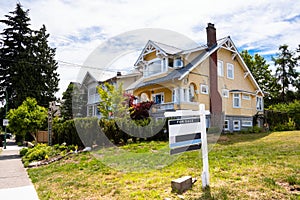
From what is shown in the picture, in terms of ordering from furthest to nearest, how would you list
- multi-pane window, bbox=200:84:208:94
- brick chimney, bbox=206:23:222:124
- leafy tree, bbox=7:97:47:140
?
1. brick chimney, bbox=206:23:222:124
2. multi-pane window, bbox=200:84:208:94
3. leafy tree, bbox=7:97:47:140

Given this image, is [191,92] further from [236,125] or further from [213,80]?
[236,125]

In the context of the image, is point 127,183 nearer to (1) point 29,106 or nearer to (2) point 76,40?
(2) point 76,40

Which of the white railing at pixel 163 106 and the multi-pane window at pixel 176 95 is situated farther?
the multi-pane window at pixel 176 95

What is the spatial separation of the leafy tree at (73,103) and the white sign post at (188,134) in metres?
26.6

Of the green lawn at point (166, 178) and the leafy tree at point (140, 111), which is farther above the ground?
the leafy tree at point (140, 111)

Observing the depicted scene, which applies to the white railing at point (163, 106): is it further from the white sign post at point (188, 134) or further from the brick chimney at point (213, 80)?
the white sign post at point (188, 134)

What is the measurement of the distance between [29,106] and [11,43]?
16592 mm

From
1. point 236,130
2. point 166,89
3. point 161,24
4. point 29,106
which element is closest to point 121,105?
point 166,89

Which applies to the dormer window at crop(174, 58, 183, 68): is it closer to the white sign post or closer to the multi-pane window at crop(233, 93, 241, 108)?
the multi-pane window at crop(233, 93, 241, 108)

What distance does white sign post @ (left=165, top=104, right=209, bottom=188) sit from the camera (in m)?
4.97

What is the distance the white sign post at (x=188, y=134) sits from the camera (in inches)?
196

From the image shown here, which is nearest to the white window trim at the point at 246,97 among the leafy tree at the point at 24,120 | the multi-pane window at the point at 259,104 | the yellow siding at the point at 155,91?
the multi-pane window at the point at 259,104

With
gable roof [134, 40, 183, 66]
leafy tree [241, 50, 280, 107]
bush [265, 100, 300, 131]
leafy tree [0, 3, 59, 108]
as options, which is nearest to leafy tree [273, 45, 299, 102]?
leafy tree [241, 50, 280, 107]

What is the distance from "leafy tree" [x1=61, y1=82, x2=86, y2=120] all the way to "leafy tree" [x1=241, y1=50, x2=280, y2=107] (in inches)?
923
